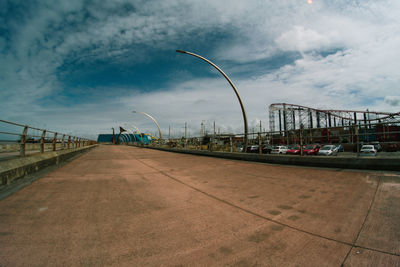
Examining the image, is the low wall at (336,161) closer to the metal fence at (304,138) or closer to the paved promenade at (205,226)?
the metal fence at (304,138)

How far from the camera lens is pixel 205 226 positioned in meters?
2.58

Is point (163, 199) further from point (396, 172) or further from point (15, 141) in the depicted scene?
point (396, 172)

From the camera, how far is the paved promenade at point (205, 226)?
188 centimetres

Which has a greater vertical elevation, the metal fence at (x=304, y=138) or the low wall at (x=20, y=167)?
the metal fence at (x=304, y=138)

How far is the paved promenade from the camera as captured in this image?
74.2 inches

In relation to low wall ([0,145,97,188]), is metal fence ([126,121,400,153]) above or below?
above

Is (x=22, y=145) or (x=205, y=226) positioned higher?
(x=22, y=145)

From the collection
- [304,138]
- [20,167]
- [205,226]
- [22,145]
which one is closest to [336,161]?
[304,138]

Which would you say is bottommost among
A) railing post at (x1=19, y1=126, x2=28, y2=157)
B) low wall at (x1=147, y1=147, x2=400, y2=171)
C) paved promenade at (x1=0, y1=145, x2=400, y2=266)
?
paved promenade at (x1=0, y1=145, x2=400, y2=266)

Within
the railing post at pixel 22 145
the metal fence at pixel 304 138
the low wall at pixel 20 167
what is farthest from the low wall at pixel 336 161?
the railing post at pixel 22 145

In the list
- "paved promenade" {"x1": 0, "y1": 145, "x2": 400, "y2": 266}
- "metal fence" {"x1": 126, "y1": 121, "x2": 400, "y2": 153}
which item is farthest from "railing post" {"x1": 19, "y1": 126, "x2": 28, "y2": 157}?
"metal fence" {"x1": 126, "y1": 121, "x2": 400, "y2": 153}

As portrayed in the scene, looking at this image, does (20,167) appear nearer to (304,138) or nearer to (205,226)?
(205,226)

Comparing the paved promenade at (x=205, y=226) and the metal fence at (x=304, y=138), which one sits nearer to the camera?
the paved promenade at (x=205, y=226)

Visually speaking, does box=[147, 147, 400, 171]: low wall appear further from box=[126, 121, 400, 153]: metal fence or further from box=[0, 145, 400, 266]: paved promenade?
box=[0, 145, 400, 266]: paved promenade
